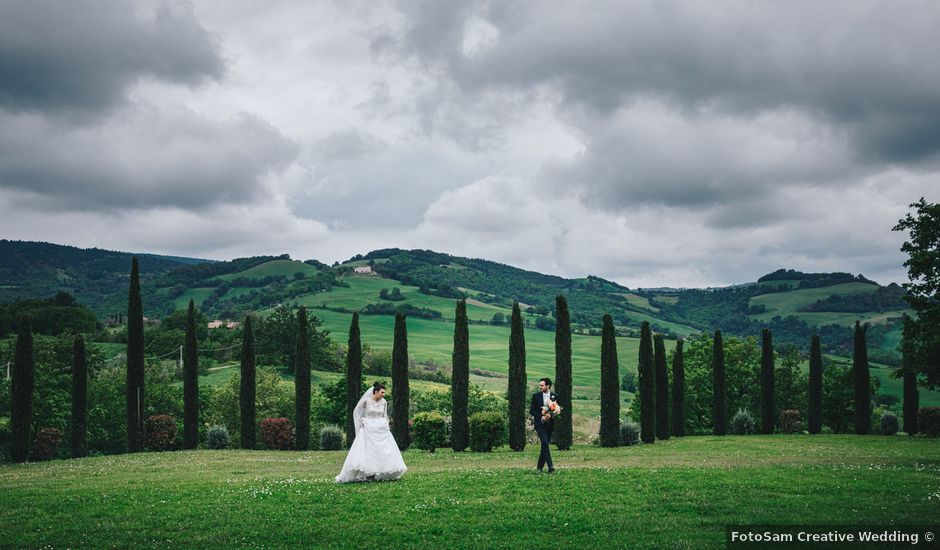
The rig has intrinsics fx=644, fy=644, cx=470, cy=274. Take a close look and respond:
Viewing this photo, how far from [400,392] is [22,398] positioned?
20.0 metres

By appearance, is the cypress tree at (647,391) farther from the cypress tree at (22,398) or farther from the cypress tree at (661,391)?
the cypress tree at (22,398)

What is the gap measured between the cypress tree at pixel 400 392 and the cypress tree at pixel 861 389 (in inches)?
1322

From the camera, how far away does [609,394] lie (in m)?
38.6

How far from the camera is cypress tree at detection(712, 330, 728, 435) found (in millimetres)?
49000

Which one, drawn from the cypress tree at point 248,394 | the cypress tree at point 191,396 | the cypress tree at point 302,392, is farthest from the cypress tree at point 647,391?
the cypress tree at point 191,396

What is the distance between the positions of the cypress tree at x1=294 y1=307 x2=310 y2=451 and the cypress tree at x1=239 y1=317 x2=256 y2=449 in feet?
9.04

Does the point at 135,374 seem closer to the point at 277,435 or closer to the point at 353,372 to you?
the point at 277,435

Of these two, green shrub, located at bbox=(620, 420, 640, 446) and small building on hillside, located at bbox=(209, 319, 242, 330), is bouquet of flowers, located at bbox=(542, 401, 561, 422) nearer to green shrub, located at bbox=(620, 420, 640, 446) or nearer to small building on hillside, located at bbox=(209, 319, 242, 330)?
green shrub, located at bbox=(620, 420, 640, 446)

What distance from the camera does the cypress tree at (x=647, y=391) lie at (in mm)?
40562

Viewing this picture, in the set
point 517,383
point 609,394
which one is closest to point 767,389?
point 609,394

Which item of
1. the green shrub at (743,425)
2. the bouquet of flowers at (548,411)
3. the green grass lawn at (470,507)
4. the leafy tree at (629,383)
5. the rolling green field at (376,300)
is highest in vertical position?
the rolling green field at (376,300)

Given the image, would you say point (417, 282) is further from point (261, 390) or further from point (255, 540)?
point (255, 540)

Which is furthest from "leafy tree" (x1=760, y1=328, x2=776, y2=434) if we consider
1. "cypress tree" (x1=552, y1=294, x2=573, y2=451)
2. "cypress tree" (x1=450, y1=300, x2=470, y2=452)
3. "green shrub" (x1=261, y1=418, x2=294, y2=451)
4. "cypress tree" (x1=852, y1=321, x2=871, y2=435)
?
"green shrub" (x1=261, y1=418, x2=294, y2=451)

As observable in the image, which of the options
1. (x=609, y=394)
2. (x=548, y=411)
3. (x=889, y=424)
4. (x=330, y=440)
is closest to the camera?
(x=548, y=411)
